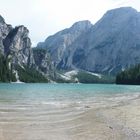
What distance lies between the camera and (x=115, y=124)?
3356 centimetres

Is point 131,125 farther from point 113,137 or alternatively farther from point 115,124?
point 113,137

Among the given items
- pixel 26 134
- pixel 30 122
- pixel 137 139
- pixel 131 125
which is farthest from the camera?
pixel 30 122

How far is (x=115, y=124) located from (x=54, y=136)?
27.0 feet

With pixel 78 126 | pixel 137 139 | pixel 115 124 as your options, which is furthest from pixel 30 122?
pixel 137 139

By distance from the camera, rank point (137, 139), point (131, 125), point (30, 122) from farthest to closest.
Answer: point (30, 122)
point (131, 125)
point (137, 139)

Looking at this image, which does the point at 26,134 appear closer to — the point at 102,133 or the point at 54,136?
the point at 54,136

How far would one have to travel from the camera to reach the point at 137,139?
25594mm

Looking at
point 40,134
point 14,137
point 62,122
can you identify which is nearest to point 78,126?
point 62,122

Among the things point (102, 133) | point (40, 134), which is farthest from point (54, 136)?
point (102, 133)

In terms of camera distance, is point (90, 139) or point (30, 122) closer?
point (90, 139)

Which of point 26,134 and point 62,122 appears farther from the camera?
point 62,122

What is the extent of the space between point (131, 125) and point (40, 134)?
27.5 feet

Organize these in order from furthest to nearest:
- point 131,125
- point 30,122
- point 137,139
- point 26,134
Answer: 1. point 30,122
2. point 131,125
3. point 26,134
4. point 137,139

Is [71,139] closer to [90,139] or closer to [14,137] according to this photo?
[90,139]
